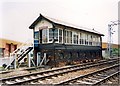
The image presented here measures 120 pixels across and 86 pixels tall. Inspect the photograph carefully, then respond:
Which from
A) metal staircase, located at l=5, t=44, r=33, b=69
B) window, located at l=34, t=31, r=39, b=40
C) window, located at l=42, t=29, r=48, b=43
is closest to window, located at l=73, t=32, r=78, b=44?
window, located at l=42, t=29, r=48, b=43

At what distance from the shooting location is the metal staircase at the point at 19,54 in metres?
16.8

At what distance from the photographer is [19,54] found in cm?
1873

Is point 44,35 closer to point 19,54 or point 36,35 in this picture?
point 36,35

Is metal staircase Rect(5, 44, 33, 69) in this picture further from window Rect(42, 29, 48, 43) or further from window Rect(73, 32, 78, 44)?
window Rect(73, 32, 78, 44)

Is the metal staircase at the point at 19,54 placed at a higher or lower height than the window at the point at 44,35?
lower

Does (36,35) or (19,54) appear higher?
(36,35)

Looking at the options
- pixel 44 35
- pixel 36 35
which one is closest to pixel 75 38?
pixel 44 35

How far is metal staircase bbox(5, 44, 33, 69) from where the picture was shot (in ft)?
55.1

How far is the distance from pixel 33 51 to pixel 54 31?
10.2 ft

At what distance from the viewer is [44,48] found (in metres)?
19.6

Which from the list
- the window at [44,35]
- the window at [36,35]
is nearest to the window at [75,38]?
the window at [44,35]

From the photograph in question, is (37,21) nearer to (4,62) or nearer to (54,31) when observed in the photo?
(54,31)

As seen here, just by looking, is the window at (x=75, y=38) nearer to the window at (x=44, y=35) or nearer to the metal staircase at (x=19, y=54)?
the window at (x=44, y=35)

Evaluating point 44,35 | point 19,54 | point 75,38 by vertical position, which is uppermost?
point 44,35
